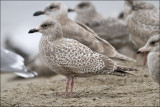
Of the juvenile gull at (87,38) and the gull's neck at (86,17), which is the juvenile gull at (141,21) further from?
the gull's neck at (86,17)

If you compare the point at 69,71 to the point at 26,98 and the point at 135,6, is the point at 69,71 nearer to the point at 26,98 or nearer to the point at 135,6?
the point at 26,98

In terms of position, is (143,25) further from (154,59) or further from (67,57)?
(154,59)

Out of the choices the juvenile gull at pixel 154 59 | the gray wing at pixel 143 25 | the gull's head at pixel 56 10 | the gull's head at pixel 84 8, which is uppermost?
the gull's head at pixel 84 8

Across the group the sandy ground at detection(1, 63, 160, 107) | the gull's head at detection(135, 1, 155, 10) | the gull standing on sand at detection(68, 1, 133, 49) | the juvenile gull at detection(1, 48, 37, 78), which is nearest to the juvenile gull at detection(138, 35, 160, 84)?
the sandy ground at detection(1, 63, 160, 107)

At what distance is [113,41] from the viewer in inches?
456

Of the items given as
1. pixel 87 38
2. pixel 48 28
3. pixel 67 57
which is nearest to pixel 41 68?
pixel 87 38

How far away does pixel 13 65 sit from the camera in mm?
9188

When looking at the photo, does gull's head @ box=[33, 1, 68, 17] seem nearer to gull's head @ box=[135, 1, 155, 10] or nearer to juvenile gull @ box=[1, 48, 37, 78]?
juvenile gull @ box=[1, 48, 37, 78]

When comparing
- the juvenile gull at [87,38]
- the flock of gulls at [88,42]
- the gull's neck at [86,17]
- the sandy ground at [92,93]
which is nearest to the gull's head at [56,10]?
the flock of gulls at [88,42]

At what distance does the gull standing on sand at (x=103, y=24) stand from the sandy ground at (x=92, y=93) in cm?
371

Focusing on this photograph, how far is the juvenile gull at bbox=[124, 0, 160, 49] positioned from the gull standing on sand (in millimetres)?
2298

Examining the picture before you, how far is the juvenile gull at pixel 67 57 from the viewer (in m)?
5.73

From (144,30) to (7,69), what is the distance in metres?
2.82

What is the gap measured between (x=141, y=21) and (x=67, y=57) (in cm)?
341
